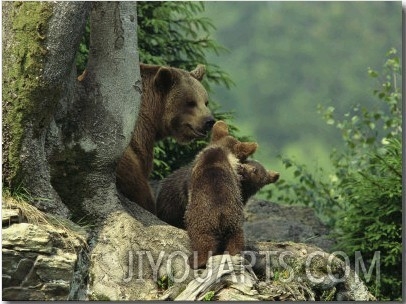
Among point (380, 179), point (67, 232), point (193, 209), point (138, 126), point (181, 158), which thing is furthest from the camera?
point (181, 158)

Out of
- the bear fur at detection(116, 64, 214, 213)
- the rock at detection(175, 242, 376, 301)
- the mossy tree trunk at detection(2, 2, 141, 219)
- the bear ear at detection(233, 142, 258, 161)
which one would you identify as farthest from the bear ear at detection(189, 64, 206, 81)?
the rock at detection(175, 242, 376, 301)

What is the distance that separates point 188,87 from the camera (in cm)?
898

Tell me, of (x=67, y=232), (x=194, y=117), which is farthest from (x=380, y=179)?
(x=67, y=232)

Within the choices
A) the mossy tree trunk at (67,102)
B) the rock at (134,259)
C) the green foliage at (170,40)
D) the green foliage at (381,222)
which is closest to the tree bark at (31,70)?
the mossy tree trunk at (67,102)

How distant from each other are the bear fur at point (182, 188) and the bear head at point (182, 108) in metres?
0.70

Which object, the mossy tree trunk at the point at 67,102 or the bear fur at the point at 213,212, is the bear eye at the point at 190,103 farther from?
the bear fur at the point at 213,212

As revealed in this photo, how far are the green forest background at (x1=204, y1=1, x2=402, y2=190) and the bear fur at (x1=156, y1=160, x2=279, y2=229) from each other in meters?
42.5

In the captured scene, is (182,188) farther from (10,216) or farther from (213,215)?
(10,216)

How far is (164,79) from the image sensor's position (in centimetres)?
889

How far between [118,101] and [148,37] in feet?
12.8

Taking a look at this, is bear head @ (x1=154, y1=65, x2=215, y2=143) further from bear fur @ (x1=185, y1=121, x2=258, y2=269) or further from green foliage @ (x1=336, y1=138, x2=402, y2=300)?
green foliage @ (x1=336, y1=138, x2=402, y2=300)

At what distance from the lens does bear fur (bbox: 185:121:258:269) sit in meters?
6.93

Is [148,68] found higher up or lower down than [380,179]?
higher up

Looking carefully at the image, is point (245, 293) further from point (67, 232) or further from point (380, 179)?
point (380, 179)
